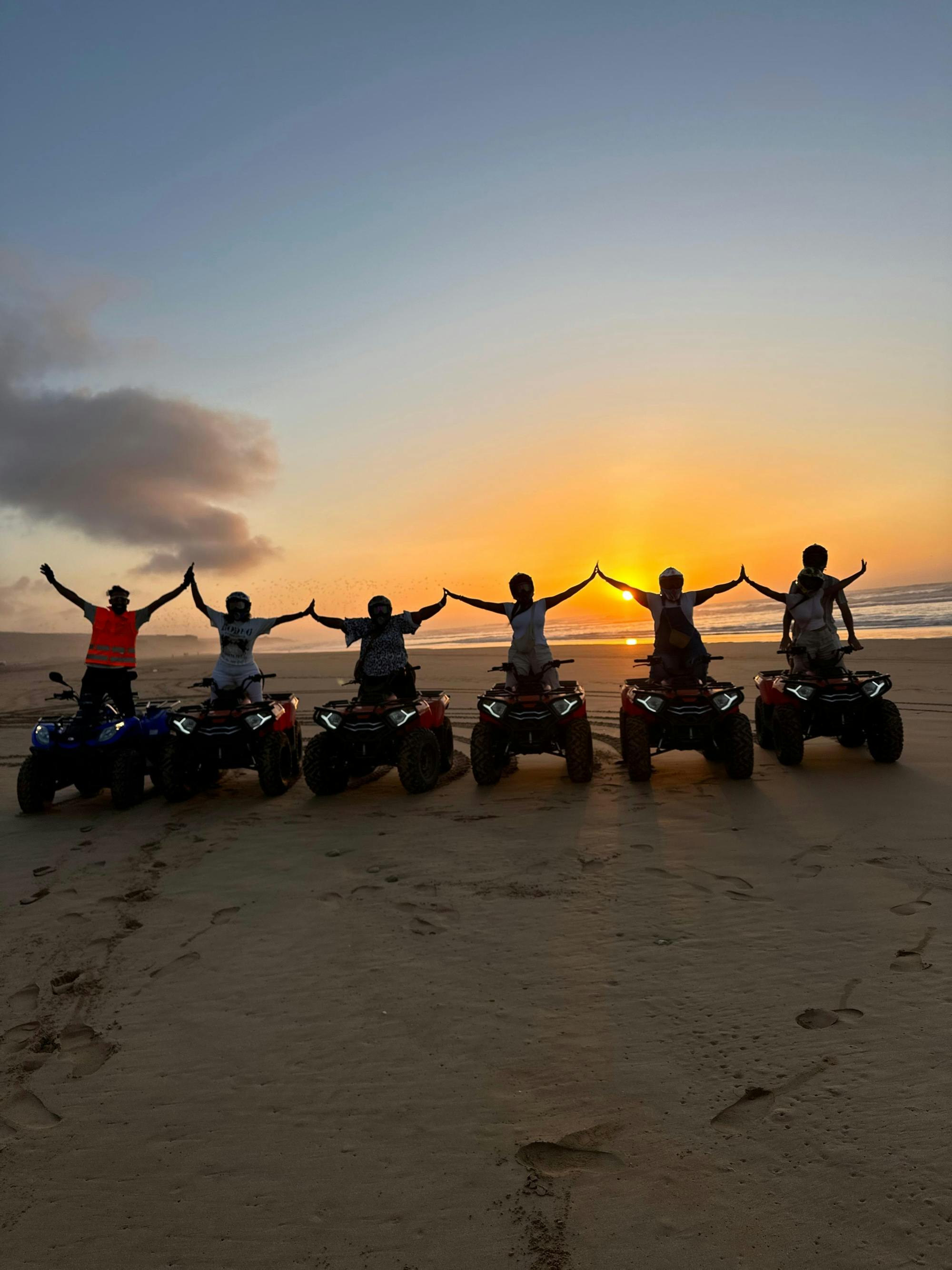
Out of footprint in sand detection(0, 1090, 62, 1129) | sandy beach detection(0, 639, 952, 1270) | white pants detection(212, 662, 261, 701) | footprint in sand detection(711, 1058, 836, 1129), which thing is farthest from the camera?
white pants detection(212, 662, 261, 701)

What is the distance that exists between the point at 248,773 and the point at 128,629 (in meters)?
2.16

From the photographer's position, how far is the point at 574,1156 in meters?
2.55

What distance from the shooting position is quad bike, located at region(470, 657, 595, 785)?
783 cm

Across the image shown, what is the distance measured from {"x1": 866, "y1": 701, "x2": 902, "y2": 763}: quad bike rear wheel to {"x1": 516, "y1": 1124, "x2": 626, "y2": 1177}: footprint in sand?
6.25m

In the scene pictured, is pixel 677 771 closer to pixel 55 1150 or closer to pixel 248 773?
pixel 248 773

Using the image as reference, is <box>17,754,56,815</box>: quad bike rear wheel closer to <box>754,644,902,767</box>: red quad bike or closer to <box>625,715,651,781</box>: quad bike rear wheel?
<box>625,715,651,781</box>: quad bike rear wheel

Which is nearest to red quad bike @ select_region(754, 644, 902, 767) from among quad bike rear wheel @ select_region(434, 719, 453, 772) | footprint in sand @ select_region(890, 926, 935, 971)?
quad bike rear wheel @ select_region(434, 719, 453, 772)

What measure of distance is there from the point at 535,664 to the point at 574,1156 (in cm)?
610

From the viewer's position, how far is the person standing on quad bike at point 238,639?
8305mm

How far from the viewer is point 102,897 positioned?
5285mm

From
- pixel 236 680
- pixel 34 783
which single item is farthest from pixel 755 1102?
pixel 34 783

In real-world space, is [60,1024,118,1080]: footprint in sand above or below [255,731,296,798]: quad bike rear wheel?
below

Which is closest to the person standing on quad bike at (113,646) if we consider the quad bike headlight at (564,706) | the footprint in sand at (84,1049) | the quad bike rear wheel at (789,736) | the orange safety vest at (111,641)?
the orange safety vest at (111,641)

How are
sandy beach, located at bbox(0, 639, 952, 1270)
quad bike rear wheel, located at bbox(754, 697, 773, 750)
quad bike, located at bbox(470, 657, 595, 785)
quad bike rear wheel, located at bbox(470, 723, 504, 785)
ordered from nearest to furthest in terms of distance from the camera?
sandy beach, located at bbox(0, 639, 952, 1270) < quad bike, located at bbox(470, 657, 595, 785) < quad bike rear wheel, located at bbox(470, 723, 504, 785) < quad bike rear wheel, located at bbox(754, 697, 773, 750)
